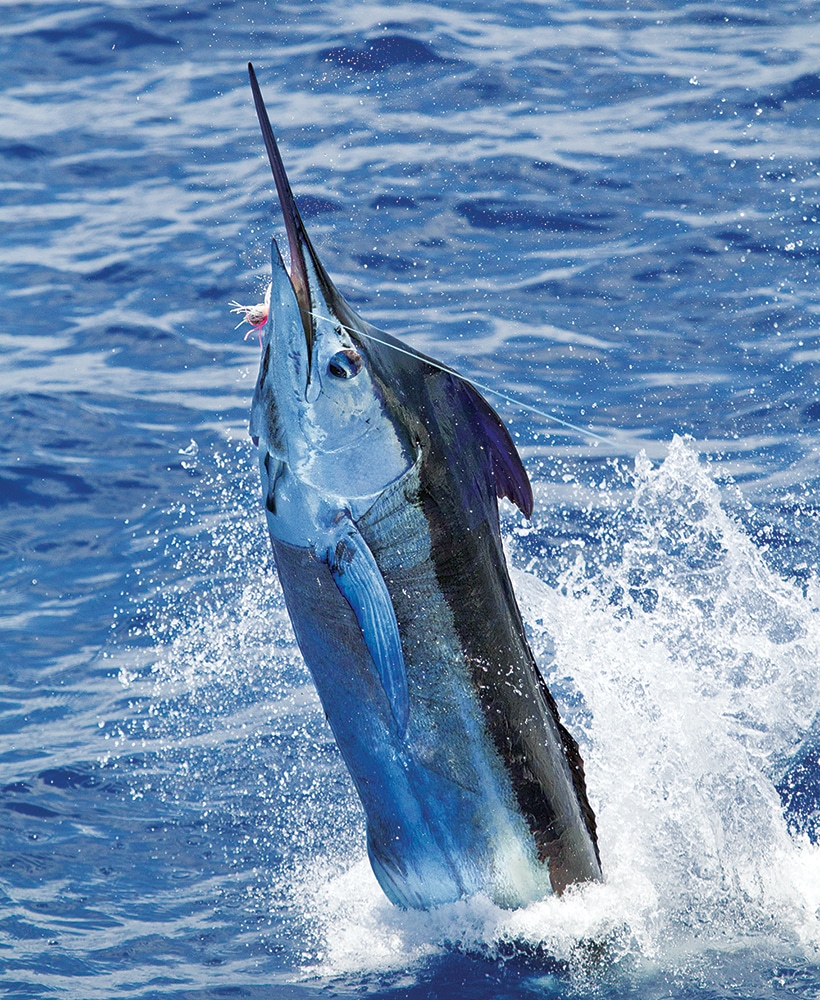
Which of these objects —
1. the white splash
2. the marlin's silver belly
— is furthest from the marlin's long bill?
the white splash

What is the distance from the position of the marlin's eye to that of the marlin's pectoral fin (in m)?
0.41

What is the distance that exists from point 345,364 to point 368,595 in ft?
2.09

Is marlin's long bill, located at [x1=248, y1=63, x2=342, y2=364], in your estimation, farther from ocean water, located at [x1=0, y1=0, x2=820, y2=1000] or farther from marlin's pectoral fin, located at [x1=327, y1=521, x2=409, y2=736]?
ocean water, located at [x1=0, y1=0, x2=820, y2=1000]

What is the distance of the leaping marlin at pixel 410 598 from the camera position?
12.1ft

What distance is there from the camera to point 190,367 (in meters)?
8.79

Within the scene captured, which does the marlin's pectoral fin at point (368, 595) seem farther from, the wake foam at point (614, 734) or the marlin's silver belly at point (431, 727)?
the wake foam at point (614, 734)

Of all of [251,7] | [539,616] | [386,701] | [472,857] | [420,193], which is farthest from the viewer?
[251,7]

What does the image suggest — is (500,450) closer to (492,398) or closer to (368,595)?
(368,595)

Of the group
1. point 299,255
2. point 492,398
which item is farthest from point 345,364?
point 492,398

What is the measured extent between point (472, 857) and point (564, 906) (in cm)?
40

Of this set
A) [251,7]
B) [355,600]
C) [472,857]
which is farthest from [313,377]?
[251,7]

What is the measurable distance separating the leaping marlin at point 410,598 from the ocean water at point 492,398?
1.09 feet

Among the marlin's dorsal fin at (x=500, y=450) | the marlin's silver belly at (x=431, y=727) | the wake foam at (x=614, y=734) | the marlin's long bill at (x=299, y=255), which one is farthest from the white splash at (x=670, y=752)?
the marlin's long bill at (x=299, y=255)

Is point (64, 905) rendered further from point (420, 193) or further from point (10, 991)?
Answer: point (420, 193)
